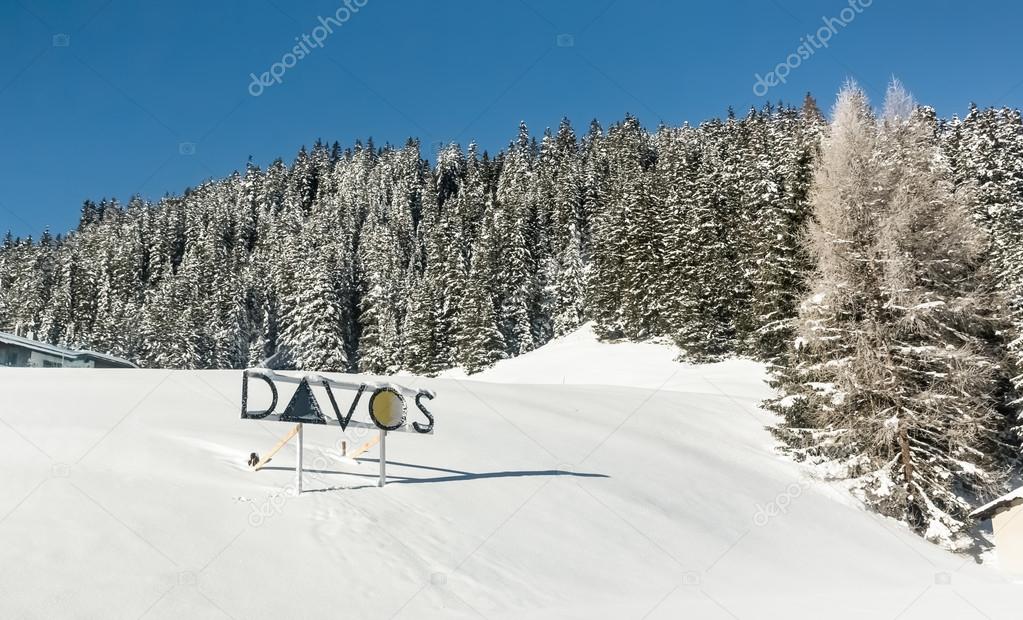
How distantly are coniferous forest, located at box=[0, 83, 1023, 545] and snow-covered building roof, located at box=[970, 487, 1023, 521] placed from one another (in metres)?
0.61

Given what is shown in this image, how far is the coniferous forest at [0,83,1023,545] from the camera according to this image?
19.7 metres

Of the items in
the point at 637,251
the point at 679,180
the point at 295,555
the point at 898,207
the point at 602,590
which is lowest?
the point at 602,590

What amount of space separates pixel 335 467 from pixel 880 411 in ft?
48.4

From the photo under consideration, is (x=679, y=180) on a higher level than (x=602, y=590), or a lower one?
higher

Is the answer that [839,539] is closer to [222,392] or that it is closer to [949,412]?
[949,412]

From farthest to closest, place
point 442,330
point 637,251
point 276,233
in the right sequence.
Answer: point 276,233, point 442,330, point 637,251

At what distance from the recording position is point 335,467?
12.6 meters

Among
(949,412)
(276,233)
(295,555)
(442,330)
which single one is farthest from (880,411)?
(276,233)

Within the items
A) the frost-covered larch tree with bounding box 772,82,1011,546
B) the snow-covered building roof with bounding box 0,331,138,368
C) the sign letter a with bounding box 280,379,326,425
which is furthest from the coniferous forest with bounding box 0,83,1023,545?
the snow-covered building roof with bounding box 0,331,138,368

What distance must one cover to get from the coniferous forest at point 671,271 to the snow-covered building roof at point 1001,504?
1.99 ft

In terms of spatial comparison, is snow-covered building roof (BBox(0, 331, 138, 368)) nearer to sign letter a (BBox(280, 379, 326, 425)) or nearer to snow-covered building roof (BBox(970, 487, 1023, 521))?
sign letter a (BBox(280, 379, 326, 425))
